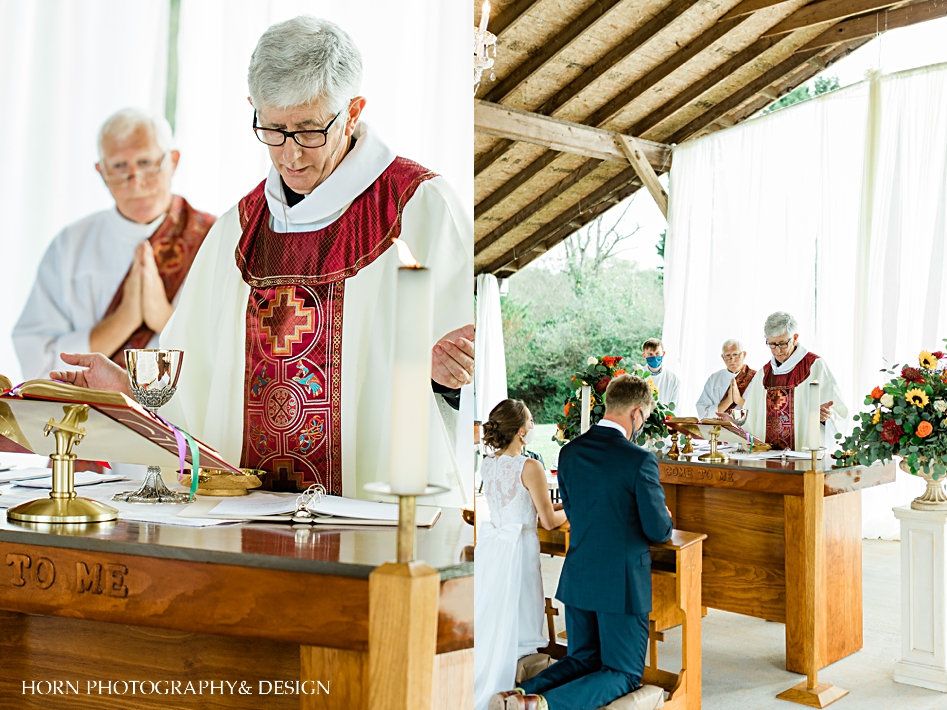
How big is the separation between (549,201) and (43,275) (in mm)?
6906

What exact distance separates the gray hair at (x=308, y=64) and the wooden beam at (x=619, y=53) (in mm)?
5026

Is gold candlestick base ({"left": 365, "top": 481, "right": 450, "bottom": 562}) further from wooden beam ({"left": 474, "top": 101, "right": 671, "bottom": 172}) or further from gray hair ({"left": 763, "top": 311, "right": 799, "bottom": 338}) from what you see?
wooden beam ({"left": 474, "top": 101, "right": 671, "bottom": 172})

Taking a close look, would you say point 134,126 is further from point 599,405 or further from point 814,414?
point 599,405

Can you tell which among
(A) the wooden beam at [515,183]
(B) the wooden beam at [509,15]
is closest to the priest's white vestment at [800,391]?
(B) the wooden beam at [509,15]

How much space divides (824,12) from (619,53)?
1540mm

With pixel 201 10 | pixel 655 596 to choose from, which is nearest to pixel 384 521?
pixel 201 10

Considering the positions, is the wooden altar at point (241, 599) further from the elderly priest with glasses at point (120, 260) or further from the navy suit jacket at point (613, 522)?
the navy suit jacket at point (613, 522)

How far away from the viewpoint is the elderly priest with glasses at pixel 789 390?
5.01 metres

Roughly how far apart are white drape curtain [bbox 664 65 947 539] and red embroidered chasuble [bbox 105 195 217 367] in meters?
5.06

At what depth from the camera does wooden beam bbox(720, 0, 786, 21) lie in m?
6.16

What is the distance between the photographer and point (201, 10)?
1.84 metres

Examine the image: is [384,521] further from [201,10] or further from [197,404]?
[201,10]

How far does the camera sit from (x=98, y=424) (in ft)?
4.23

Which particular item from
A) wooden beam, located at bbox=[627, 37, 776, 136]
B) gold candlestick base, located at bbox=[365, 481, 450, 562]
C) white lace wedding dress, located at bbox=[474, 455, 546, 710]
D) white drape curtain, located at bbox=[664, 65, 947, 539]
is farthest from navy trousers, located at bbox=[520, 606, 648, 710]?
wooden beam, located at bbox=[627, 37, 776, 136]
